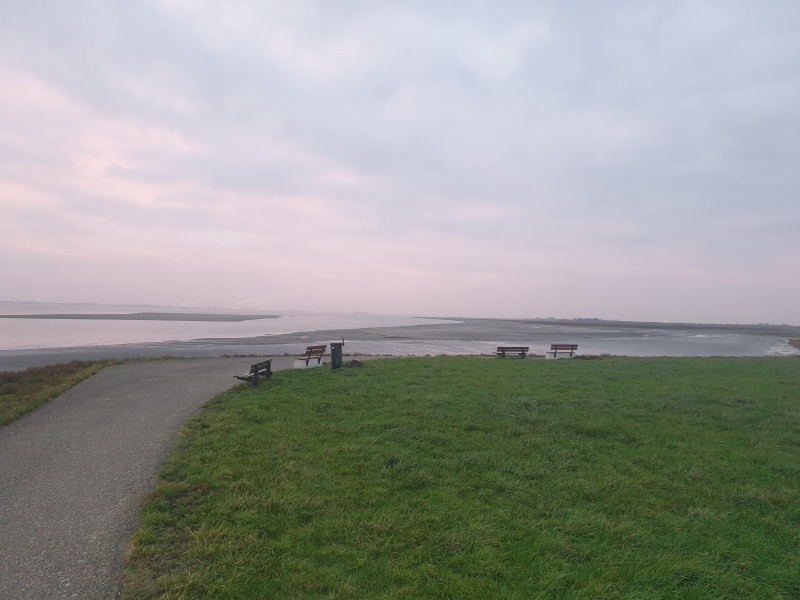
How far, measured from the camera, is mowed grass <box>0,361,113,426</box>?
1029 centimetres

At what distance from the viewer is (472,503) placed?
5406mm

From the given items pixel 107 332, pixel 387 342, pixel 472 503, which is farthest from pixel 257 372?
pixel 107 332

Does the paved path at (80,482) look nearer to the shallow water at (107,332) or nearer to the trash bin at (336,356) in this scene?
the trash bin at (336,356)

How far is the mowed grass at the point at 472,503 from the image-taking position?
4008 millimetres

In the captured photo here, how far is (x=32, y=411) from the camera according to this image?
1010 centimetres

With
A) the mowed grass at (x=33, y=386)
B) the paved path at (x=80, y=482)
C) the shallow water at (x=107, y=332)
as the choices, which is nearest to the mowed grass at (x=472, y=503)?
the paved path at (x=80, y=482)

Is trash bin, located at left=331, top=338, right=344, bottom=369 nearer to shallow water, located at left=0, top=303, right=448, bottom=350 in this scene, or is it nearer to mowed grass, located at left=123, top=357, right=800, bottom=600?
mowed grass, located at left=123, top=357, right=800, bottom=600

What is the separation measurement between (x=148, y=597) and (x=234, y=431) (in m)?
4.45

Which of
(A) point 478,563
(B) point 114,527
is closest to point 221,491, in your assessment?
(B) point 114,527

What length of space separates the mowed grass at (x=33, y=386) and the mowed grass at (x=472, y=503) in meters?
4.07

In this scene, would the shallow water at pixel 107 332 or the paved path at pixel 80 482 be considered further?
the shallow water at pixel 107 332

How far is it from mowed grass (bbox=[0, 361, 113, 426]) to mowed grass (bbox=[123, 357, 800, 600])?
4071mm

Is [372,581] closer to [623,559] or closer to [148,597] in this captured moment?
[148,597]

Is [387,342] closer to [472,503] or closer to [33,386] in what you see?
[33,386]
